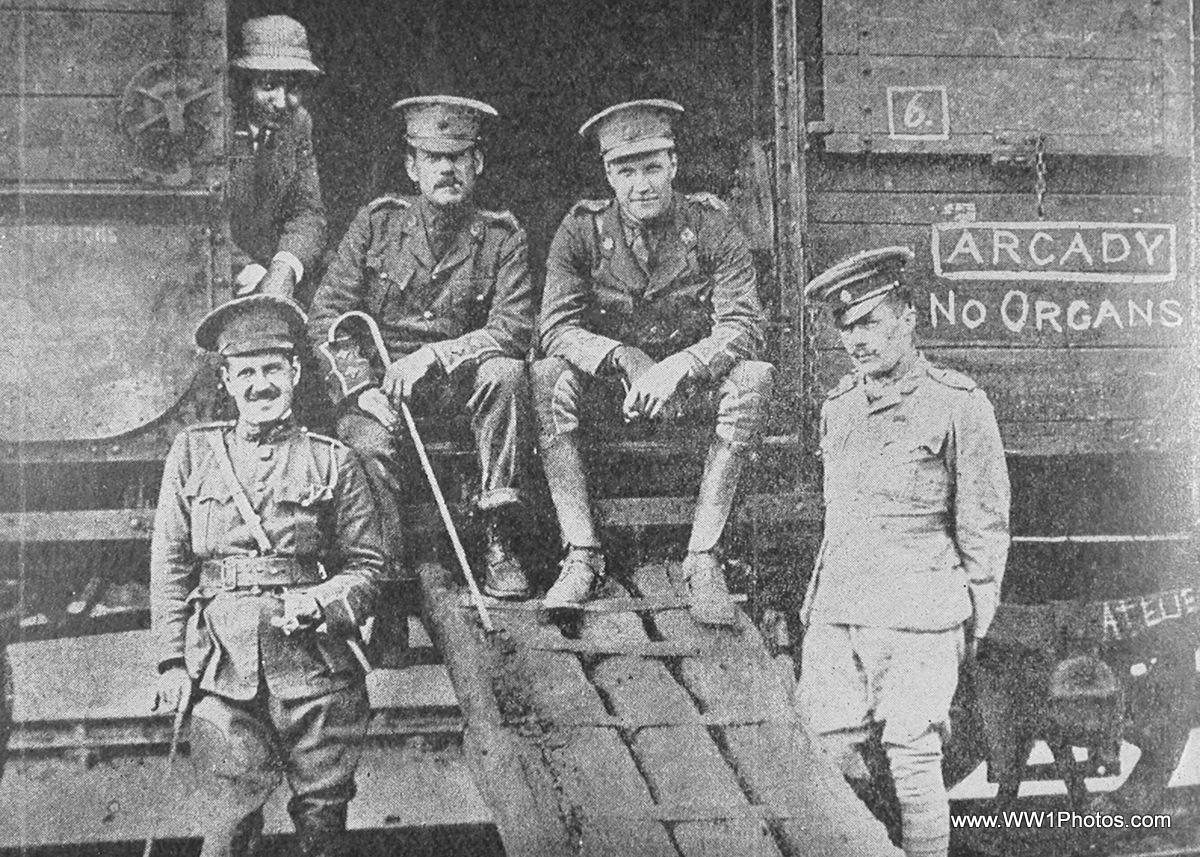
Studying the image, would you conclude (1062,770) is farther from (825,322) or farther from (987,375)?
(825,322)

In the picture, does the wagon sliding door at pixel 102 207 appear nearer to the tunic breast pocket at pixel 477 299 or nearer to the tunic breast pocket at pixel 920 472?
the tunic breast pocket at pixel 477 299

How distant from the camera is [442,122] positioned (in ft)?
11.5

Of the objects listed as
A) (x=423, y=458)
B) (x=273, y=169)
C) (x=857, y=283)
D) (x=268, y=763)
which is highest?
(x=273, y=169)

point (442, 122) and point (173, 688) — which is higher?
point (442, 122)

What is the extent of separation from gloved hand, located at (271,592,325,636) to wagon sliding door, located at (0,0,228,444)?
0.65 m

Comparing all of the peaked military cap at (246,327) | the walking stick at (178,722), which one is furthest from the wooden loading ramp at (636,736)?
the peaked military cap at (246,327)

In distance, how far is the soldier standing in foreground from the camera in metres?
3.40

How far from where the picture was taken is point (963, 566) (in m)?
3.45

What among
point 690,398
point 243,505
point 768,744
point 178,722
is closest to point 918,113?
point 690,398

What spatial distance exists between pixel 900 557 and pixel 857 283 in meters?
0.81

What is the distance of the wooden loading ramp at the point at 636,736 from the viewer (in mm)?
2914

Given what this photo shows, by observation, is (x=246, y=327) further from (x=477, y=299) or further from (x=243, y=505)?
(x=477, y=299)

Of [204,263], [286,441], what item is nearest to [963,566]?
[286,441]

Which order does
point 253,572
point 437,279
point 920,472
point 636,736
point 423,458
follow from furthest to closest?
point 437,279, point 920,472, point 423,458, point 253,572, point 636,736
